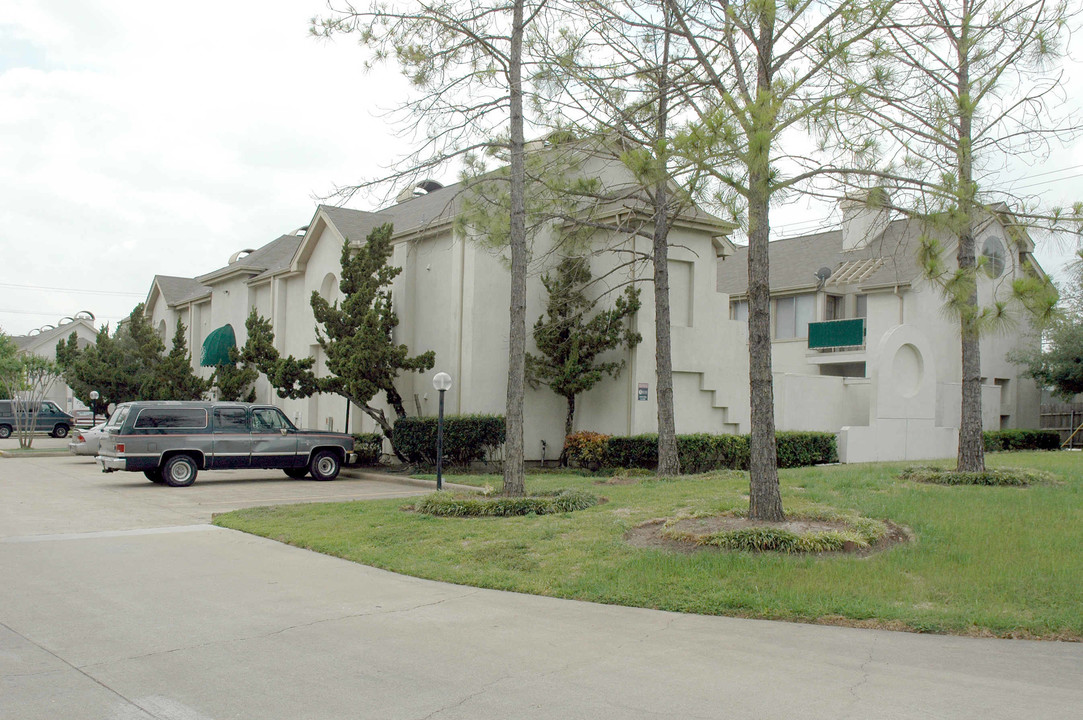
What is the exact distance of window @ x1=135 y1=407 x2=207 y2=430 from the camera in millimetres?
19219

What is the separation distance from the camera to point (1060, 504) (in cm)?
1209

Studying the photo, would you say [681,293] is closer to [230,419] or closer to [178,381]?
[230,419]

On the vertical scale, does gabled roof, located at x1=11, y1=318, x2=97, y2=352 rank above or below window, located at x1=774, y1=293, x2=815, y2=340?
above

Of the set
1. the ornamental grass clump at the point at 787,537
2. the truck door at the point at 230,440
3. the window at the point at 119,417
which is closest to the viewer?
the ornamental grass clump at the point at 787,537

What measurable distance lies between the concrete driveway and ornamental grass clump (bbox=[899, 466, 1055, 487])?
936cm

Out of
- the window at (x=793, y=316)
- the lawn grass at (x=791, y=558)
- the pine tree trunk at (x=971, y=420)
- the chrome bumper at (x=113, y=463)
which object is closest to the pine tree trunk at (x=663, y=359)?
the lawn grass at (x=791, y=558)

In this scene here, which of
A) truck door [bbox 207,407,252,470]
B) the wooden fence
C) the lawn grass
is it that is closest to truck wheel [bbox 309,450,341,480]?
truck door [bbox 207,407,252,470]

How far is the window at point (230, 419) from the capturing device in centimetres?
2016

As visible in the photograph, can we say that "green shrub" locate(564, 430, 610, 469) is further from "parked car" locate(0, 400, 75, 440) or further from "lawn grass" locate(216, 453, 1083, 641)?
"parked car" locate(0, 400, 75, 440)

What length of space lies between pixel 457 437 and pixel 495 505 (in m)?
7.99

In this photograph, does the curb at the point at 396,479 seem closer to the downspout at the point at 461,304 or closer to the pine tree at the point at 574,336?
the downspout at the point at 461,304

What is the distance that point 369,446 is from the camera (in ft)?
78.3

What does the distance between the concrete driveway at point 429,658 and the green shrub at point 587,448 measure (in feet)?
39.2

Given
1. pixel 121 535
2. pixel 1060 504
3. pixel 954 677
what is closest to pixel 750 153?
pixel 954 677
